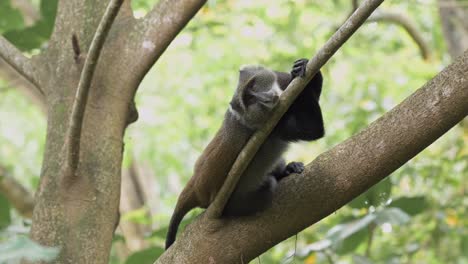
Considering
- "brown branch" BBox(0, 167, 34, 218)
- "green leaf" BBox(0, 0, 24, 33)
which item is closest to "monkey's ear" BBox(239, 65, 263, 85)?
"green leaf" BBox(0, 0, 24, 33)

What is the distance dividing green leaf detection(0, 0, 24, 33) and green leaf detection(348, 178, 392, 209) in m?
2.31

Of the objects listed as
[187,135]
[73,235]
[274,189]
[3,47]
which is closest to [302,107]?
[274,189]

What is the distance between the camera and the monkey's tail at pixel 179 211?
3.07 metres

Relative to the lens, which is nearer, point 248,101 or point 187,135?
point 248,101

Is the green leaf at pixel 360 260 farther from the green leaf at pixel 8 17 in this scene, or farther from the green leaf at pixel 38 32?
the green leaf at pixel 8 17

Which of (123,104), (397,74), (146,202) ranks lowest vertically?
(146,202)

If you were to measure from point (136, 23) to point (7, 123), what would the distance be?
8232mm

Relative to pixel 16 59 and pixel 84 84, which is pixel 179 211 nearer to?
pixel 84 84

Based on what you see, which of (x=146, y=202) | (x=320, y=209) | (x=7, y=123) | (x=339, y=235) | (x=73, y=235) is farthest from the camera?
(x=7, y=123)

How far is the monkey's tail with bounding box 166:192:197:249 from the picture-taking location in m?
3.07

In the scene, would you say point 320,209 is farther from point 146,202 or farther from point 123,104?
point 146,202

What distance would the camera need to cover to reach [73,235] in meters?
2.60

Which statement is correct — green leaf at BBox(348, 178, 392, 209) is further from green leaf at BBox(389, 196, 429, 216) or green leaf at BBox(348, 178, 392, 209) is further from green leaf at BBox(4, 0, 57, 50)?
green leaf at BBox(4, 0, 57, 50)

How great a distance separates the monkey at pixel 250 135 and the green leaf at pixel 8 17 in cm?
171
